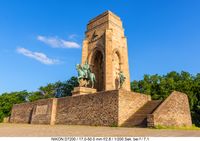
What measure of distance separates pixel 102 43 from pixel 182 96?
13.3 meters

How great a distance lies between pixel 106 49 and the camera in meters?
25.5

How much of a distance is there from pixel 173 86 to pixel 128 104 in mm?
17430

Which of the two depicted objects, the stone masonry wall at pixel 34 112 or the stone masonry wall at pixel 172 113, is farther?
the stone masonry wall at pixel 34 112

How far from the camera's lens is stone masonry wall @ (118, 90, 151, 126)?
15.1 meters

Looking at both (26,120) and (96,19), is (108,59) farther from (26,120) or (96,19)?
(26,120)

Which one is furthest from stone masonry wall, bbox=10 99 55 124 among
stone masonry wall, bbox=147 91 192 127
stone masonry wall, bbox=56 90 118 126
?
stone masonry wall, bbox=147 91 192 127

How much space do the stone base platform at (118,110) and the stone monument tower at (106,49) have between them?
6.68 m

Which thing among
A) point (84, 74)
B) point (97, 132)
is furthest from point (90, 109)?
point (97, 132)

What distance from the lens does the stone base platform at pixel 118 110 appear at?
1392cm

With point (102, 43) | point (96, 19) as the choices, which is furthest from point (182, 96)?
point (96, 19)

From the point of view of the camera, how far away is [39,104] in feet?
75.7

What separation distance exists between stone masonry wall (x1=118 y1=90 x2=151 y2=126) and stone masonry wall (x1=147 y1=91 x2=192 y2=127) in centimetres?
288

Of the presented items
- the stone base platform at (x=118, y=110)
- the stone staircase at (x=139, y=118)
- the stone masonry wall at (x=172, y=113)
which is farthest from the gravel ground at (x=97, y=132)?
the stone staircase at (x=139, y=118)

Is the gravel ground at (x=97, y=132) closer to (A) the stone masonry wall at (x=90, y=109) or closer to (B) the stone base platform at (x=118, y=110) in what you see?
(B) the stone base platform at (x=118, y=110)
